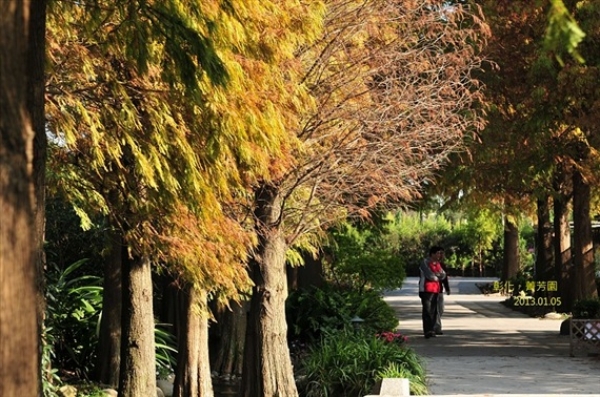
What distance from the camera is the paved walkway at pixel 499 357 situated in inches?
561

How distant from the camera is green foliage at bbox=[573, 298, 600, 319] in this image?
2016cm

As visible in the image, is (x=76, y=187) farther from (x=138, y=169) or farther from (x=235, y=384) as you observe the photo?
(x=235, y=384)

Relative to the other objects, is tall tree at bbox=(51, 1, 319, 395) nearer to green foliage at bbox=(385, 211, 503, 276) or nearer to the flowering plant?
the flowering plant

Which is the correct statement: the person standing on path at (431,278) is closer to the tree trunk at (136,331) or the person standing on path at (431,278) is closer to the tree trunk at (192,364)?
the tree trunk at (192,364)

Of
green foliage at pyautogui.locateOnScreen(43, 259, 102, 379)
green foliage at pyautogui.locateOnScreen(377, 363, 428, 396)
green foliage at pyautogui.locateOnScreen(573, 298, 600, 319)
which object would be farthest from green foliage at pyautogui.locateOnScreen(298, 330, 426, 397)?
green foliage at pyautogui.locateOnScreen(573, 298, 600, 319)

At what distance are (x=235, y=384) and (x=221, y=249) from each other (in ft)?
28.3

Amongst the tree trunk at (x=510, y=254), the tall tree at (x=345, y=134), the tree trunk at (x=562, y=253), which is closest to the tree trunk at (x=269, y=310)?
the tall tree at (x=345, y=134)

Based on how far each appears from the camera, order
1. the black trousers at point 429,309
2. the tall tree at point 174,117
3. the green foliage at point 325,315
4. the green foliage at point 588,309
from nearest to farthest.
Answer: the tall tree at point 174,117 → the green foliage at point 325,315 → the green foliage at point 588,309 → the black trousers at point 429,309

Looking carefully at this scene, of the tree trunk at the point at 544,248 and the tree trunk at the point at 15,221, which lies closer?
the tree trunk at the point at 15,221

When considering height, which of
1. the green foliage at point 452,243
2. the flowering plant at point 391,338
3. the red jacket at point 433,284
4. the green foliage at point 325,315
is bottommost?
the flowering plant at point 391,338

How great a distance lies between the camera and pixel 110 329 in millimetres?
15781

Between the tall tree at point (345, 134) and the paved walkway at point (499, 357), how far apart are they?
2286 mm

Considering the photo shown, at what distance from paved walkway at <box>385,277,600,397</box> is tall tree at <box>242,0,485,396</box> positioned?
2286 mm

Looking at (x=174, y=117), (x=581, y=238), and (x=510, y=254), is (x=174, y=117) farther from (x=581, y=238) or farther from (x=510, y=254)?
(x=510, y=254)
